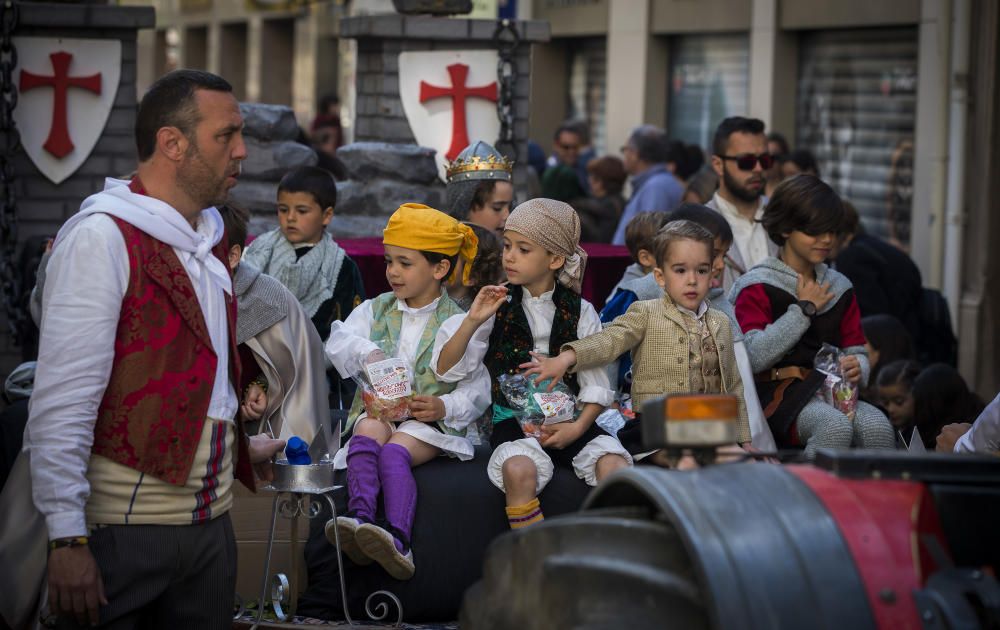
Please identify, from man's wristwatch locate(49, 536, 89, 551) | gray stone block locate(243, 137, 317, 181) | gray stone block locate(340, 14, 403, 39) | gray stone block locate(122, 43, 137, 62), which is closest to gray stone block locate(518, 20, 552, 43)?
gray stone block locate(340, 14, 403, 39)

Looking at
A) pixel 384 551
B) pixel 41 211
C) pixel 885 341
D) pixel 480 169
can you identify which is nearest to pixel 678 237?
pixel 384 551

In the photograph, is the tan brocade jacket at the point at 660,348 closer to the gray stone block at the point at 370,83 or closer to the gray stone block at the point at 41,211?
the gray stone block at the point at 370,83

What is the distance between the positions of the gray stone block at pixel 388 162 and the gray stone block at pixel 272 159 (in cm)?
31

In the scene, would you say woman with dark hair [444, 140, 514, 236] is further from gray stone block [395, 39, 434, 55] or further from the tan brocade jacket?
gray stone block [395, 39, 434, 55]

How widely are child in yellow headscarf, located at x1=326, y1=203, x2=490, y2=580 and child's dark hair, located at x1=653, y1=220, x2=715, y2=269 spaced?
710 mm

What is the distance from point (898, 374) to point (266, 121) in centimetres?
421

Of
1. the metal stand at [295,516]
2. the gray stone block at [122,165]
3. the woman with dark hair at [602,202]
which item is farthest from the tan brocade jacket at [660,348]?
the woman with dark hair at [602,202]

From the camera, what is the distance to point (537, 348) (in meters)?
5.48

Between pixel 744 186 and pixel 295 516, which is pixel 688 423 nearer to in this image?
pixel 295 516

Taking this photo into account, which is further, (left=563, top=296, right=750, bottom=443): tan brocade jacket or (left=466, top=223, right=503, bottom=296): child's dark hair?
(left=466, top=223, right=503, bottom=296): child's dark hair

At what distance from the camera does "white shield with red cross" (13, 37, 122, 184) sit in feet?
31.6

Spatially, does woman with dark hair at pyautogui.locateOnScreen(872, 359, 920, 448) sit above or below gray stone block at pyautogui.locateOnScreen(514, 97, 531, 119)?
below

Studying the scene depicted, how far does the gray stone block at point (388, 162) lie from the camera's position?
949 centimetres

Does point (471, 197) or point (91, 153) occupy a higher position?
point (91, 153)
